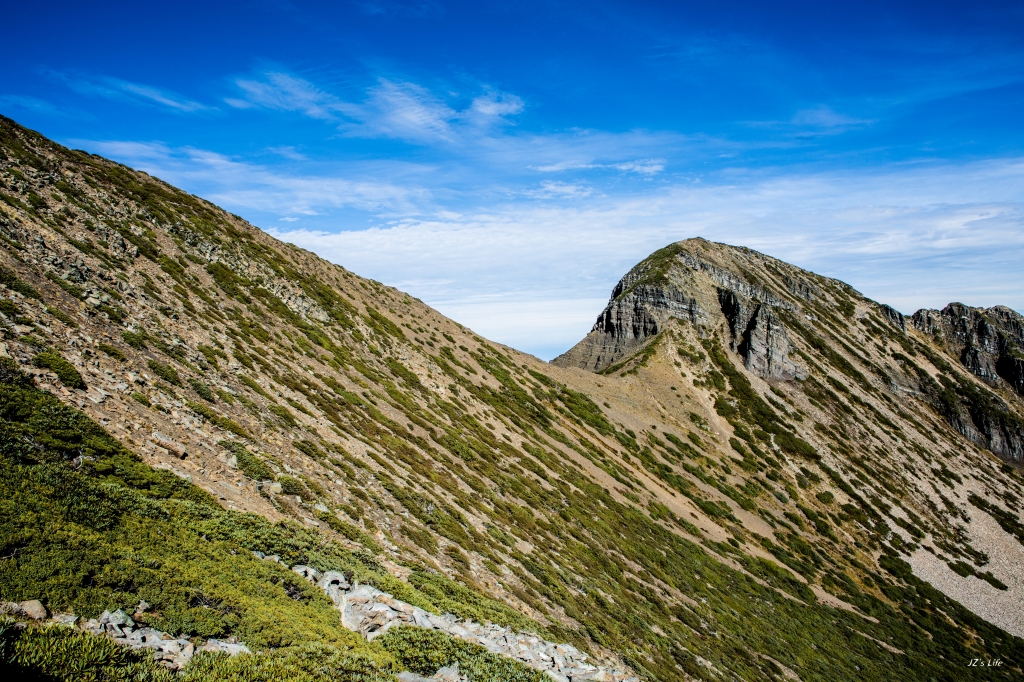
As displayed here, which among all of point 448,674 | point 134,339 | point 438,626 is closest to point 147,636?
point 448,674

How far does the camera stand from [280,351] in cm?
3519

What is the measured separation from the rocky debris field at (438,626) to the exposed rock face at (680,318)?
274 feet

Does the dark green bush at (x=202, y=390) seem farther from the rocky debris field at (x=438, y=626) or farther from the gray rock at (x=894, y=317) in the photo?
the gray rock at (x=894, y=317)

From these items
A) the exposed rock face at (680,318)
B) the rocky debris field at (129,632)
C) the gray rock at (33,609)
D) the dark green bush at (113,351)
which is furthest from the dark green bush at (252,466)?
the exposed rock face at (680,318)

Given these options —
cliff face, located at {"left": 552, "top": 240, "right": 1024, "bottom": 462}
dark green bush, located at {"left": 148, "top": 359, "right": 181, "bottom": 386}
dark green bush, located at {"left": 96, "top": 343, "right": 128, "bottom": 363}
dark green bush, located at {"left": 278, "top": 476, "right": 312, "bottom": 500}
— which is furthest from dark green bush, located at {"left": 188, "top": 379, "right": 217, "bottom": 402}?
cliff face, located at {"left": 552, "top": 240, "right": 1024, "bottom": 462}

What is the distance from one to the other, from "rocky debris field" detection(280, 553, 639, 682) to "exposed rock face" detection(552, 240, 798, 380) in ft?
274

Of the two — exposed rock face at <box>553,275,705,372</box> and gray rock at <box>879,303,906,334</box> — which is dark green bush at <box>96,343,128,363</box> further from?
gray rock at <box>879,303,906,334</box>

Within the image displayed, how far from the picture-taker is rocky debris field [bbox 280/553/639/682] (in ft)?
46.5

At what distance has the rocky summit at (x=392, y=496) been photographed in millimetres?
11766

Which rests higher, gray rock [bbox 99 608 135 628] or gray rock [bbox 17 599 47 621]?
gray rock [bbox 17 599 47 621]

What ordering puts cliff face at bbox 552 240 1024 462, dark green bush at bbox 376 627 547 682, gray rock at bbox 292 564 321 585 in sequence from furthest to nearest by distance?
cliff face at bbox 552 240 1024 462 < gray rock at bbox 292 564 321 585 < dark green bush at bbox 376 627 547 682

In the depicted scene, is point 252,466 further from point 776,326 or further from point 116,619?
point 776,326

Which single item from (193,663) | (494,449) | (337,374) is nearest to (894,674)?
(494,449)

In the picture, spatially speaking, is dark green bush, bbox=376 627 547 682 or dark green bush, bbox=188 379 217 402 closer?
dark green bush, bbox=376 627 547 682
